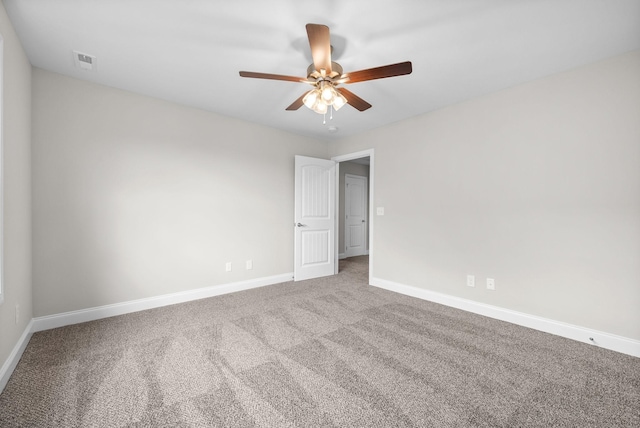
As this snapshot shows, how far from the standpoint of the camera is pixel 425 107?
132 inches

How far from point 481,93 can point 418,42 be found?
1336 millimetres

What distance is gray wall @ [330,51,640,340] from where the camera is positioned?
7.30 feet

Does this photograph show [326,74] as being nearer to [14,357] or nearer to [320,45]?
[320,45]

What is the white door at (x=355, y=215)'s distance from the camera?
A: 6699 millimetres

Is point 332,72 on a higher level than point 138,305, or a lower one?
higher

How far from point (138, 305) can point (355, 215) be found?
16.3ft

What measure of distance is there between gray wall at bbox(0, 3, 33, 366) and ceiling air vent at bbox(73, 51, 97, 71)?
33cm

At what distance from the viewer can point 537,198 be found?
2641 millimetres

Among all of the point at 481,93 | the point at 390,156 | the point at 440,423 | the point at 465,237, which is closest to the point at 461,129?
the point at 481,93

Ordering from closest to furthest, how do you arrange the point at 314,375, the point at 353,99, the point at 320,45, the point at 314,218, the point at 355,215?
the point at 320,45 < the point at 314,375 < the point at 353,99 < the point at 314,218 < the point at 355,215

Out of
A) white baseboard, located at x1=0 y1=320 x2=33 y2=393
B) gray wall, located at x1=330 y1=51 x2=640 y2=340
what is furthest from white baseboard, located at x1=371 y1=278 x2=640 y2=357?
white baseboard, located at x1=0 y1=320 x2=33 y2=393

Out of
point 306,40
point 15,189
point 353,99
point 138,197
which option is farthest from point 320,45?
point 138,197

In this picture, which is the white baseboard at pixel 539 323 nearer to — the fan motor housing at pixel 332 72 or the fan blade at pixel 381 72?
the fan blade at pixel 381 72

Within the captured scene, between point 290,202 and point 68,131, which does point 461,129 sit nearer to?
point 290,202
